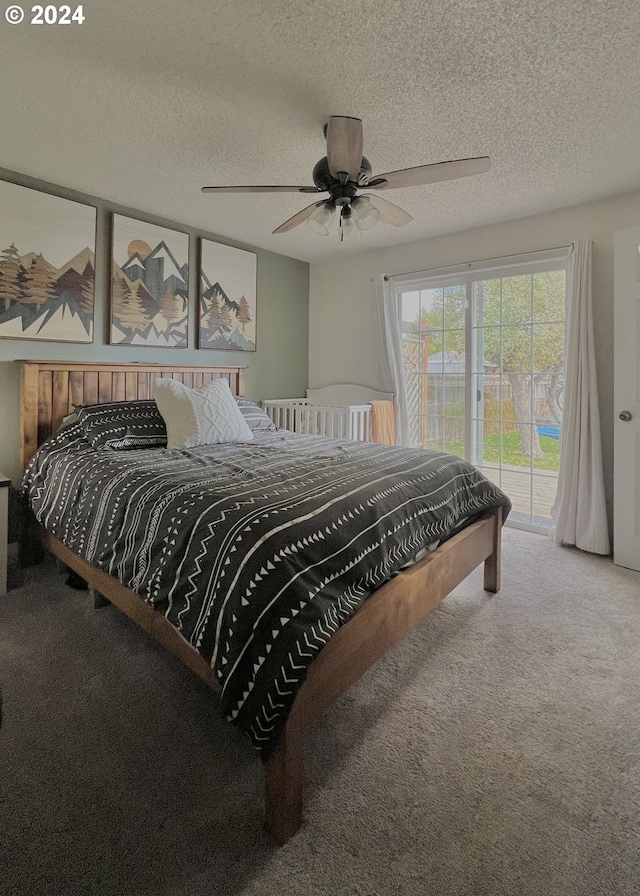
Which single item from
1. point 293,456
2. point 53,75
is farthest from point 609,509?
point 53,75

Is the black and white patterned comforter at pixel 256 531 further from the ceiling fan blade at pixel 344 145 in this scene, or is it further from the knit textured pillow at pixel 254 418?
the ceiling fan blade at pixel 344 145

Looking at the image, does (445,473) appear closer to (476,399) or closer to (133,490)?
(133,490)

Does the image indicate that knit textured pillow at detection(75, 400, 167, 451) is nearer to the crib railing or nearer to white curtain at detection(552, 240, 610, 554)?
the crib railing

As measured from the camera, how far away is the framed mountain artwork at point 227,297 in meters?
3.86

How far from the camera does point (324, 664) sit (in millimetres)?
1332

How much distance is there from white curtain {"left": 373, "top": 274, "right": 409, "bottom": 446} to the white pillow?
1686mm

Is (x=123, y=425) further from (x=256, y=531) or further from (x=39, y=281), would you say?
(x=256, y=531)

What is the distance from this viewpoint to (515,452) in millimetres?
3789

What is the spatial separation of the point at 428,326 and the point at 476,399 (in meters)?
0.80

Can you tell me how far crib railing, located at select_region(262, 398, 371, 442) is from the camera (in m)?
3.93

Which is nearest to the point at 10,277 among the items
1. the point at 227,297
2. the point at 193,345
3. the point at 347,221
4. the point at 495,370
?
the point at 193,345

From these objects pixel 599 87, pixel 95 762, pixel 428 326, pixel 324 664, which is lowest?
pixel 95 762

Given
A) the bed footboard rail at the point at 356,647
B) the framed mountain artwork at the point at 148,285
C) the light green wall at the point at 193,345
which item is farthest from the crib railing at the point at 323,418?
the bed footboard rail at the point at 356,647

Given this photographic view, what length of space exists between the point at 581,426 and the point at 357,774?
8.97ft
